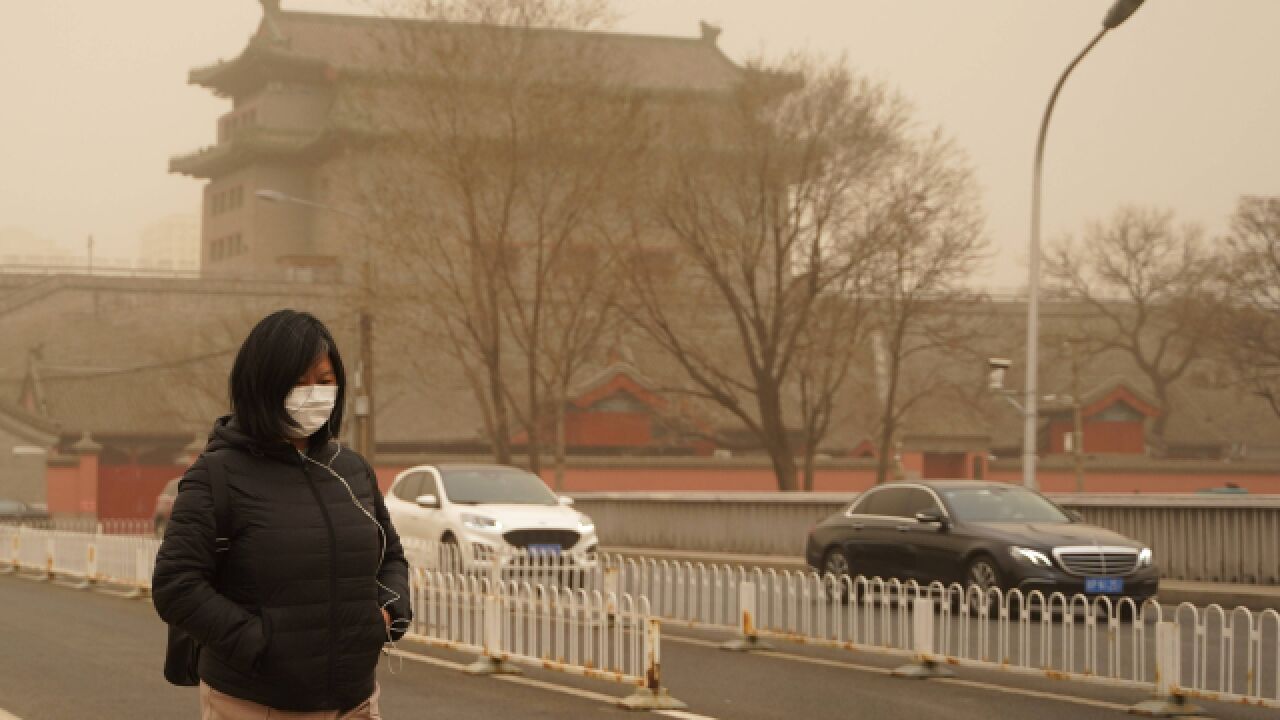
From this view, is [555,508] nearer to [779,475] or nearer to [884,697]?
[884,697]

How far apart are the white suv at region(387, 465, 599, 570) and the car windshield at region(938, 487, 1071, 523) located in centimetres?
426

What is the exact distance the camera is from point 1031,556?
706 inches

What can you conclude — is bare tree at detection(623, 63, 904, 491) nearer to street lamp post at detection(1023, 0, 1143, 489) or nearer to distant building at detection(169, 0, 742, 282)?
street lamp post at detection(1023, 0, 1143, 489)

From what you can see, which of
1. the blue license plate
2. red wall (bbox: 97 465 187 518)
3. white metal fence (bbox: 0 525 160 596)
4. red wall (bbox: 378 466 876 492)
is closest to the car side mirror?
the blue license plate

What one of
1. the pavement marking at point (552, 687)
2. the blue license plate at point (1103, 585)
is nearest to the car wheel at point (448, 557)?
the pavement marking at point (552, 687)

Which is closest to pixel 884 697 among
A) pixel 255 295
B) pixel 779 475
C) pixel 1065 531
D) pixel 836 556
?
pixel 1065 531

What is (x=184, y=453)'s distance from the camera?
57.5m

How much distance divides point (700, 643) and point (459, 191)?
82.5 ft

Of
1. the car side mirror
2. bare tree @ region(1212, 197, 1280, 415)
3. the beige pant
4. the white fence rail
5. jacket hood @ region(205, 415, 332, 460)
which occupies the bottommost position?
the white fence rail

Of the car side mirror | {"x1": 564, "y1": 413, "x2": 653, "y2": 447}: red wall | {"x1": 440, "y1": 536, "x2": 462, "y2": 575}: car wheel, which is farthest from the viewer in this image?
{"x1": 564, "y1": 413, "x2": 653, "y2": 447}: red wall

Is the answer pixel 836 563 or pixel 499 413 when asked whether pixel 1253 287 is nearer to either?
pixel 499 413

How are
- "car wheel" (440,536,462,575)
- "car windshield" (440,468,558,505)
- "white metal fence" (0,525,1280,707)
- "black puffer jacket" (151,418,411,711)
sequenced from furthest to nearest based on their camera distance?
1. "car windshield" (440,468,558,505)
2. "car wheel" (440,536,462,575)
3. "white metal fence" (0,525,1280,707)
4. "black puffer jacket" (151,418,411,711)

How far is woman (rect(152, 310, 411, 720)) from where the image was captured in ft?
14.6

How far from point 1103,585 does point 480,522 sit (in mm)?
7244
